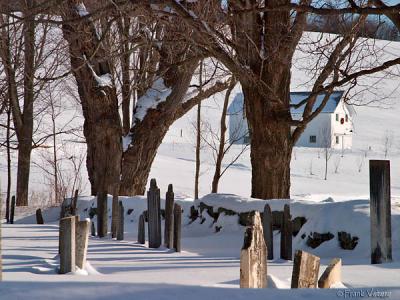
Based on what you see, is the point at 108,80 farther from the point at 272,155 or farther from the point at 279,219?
the point at 279,219

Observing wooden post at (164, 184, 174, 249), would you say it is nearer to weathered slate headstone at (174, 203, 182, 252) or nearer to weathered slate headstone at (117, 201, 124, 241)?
weathered slate headstone at (174, 203, 182, 252)


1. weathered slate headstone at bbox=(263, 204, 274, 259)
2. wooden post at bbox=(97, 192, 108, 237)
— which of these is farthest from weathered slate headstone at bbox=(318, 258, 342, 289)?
wooden post at bbox=(97, 192, 108, 237)

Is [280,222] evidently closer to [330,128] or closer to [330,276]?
[330,276]

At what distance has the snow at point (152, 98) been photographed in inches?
639

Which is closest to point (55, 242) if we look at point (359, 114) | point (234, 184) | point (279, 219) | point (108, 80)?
point (279, 219)

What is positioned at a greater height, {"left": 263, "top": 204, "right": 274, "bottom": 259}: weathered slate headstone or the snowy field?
{"left": 263, "top": 204, "right": 274, "bottom": 259}: weathered slate headstone

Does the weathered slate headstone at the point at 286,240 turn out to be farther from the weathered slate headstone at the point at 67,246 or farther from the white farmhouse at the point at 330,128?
the white farmhouse at the point at 330,128

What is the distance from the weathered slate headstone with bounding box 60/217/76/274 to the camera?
527 cm

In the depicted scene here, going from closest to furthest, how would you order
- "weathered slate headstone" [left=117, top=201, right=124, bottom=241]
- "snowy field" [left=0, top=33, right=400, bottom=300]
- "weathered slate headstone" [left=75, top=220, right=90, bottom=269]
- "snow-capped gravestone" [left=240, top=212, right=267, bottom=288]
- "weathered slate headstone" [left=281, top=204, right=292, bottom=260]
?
"snowy field" [left=0, top=33, right=400, bottom=300] → "snow-capped gravestone" [left=240, top=212, right=267, bottom=288] → "weathered slate headstone" [left=75, top=220, right=90, bottom=269] → "weathered slate headstone" [left=281, top=204, right=292, bottom=260] → "weathered slate headstone" [left=117, top=201, right=124, bottom=241]

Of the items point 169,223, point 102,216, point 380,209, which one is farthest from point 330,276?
point 102,216

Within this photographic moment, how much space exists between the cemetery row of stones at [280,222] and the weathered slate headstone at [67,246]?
61.5 inches

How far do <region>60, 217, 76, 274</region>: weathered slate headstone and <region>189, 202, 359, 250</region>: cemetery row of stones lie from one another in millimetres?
1562

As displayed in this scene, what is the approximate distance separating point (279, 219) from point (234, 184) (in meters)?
33.5

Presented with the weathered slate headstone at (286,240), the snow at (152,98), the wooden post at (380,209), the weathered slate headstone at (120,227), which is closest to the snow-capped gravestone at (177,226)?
the weathered slate headstone at (286,240)
